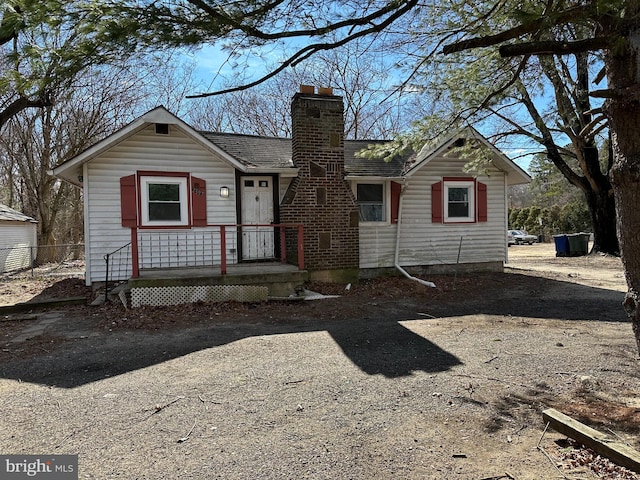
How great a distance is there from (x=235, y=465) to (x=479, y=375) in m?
2.73

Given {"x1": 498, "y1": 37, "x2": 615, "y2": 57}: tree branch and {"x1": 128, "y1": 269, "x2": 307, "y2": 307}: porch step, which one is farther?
{"x1": 128, "y1": 269, "x2": 307, "y2": 307}: porch step

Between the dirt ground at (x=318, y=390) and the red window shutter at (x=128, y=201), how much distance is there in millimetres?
2477

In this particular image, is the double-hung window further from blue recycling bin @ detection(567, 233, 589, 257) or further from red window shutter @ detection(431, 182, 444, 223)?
blue recycling bin @ detection(567, 233, 589, 257)

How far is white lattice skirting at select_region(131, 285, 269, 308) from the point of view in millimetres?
8047

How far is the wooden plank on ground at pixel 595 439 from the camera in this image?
8.63ft

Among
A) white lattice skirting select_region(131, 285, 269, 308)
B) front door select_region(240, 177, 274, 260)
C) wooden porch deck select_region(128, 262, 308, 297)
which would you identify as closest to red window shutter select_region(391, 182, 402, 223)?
front door select_region(240, 177, 274, 260)

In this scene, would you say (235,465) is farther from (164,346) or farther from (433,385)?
(164,346)

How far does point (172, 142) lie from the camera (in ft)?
32.7

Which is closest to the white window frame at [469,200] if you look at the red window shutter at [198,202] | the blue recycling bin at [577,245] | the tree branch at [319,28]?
the red window shutter at [198,202]

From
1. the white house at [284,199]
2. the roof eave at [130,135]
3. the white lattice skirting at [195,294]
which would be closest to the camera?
the white lattice skirting at [195,294]

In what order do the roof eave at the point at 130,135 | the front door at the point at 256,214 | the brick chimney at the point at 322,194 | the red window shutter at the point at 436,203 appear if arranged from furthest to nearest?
the red window shutter at the point at 436,203 → the front door at the point at 256,214 → the brick chimney at the point at 322,194 → the roof eave at the point at 130,135

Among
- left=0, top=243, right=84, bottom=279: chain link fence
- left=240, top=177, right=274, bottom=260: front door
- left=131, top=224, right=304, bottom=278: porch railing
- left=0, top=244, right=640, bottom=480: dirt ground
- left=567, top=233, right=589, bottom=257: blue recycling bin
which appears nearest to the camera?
left=0, top=244, right=640, bottom=480: dirt ground

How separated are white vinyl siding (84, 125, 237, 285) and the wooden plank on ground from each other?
8533mm

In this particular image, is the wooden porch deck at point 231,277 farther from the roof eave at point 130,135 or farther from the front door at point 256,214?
the roof eave at point 130,135
